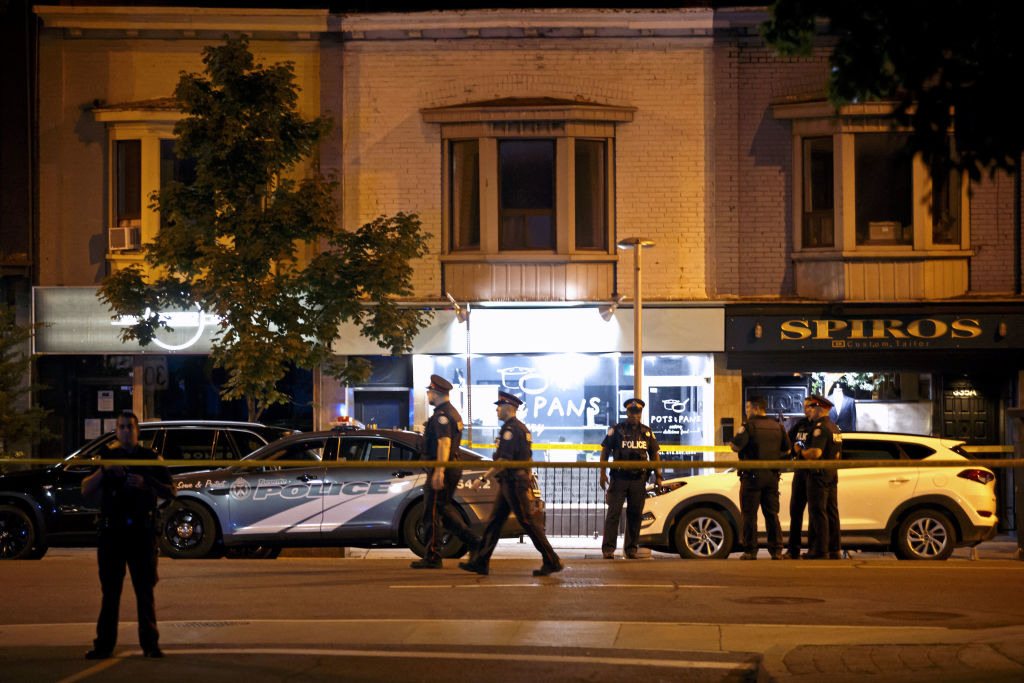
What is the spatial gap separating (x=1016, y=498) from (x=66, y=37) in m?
17.4

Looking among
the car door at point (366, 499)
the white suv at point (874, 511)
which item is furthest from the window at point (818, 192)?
the car door at point (366, 499)

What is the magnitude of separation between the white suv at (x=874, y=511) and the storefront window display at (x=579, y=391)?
5858mm

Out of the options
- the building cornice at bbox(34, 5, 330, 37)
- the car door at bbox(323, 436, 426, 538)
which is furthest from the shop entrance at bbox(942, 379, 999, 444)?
the building cornice at bbox(34, 5, 330, 37)

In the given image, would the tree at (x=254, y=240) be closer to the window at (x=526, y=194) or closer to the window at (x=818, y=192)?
the window at (x=526, y=194)

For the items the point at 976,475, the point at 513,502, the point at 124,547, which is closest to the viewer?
the point at 124,547

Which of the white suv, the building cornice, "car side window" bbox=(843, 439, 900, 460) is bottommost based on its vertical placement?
the white suv

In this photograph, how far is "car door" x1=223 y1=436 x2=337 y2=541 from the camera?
1377 cm

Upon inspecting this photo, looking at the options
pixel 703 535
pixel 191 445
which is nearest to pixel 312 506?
pixel 191 445

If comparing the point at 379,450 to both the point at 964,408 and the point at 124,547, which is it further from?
the point at 964,408

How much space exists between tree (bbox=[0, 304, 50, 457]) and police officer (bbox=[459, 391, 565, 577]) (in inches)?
369

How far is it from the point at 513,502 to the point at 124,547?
15.2ft

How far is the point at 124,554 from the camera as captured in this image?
8117mm

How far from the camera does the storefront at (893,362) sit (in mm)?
19516

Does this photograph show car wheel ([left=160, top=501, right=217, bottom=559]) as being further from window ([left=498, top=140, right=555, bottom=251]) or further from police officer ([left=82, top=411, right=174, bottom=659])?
window ([left=498, top=140, right=555, bottom=251])
